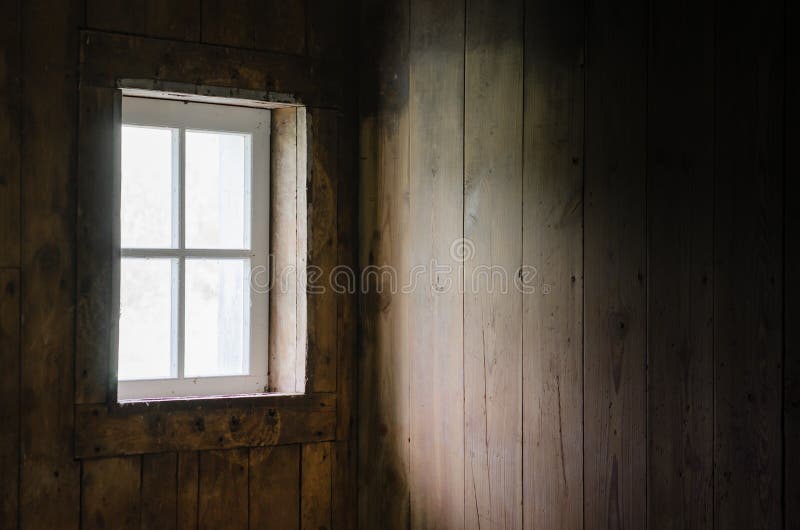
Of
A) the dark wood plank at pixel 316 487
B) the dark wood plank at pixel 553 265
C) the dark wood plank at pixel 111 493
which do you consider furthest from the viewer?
the dark wood plank at pixel 316 487

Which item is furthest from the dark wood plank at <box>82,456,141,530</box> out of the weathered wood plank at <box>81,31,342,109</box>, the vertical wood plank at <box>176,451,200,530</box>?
the weathered wood plank at <box>81,31,342,109</box>

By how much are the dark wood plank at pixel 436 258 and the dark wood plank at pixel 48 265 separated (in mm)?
889

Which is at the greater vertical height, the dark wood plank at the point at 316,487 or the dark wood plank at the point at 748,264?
the dark wood plank at the point at 748,264

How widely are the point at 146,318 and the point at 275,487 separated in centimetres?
61

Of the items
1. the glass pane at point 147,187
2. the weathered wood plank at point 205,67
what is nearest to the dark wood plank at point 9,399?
the glass pane at point 147,187

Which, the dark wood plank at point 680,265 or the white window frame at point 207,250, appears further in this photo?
the white window frame at point 207,250

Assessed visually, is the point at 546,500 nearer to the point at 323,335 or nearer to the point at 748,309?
the point at 748,309

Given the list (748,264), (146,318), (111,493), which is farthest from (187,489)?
(748,264)

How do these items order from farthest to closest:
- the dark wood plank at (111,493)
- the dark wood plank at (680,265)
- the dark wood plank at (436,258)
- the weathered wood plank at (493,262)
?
the dark wood plank at (111,493)
the dark wood plank at (436,258)
the weathered wood plank at (493,262)
the dark wood plank at (680,265)

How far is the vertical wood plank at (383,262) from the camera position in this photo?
216 centimetres

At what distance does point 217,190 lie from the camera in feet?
7.72

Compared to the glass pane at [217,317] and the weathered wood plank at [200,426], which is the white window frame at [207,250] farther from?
the weathered wood plank at [200,426]

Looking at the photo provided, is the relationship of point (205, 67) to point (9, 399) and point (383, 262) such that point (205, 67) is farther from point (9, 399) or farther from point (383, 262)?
point (9, 399)

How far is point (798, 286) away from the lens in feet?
3.87
